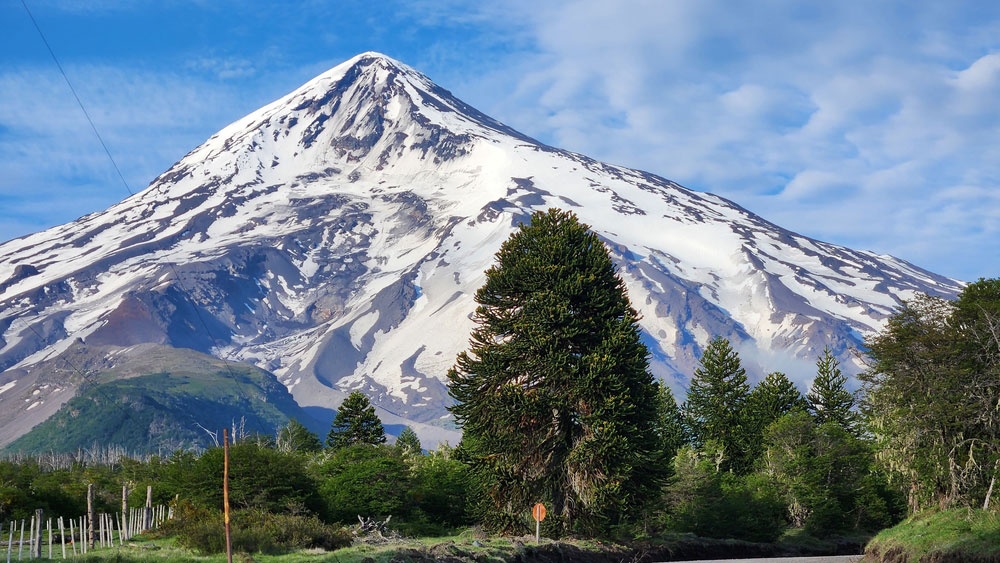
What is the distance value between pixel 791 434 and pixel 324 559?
60884 mm

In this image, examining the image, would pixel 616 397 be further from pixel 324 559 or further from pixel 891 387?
pixel 324 559

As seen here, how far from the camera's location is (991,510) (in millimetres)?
42031

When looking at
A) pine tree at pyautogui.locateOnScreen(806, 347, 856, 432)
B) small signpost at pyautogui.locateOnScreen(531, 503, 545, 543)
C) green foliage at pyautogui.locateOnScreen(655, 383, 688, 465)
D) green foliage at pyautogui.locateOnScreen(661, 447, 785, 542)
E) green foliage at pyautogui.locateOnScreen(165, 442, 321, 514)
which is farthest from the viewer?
pine tree at pyautogui.locateOnScreen(806, 347, 856, 432)

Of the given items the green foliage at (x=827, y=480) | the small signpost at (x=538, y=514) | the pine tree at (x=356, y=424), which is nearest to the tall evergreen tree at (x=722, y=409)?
the green foliage at (x=827, y=480)

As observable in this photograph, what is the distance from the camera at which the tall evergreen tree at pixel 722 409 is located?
322 ft

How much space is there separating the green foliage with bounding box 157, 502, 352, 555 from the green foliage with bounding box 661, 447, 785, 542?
3121 cm

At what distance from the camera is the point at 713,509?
7412 centimetres

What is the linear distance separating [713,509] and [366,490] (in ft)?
88.1

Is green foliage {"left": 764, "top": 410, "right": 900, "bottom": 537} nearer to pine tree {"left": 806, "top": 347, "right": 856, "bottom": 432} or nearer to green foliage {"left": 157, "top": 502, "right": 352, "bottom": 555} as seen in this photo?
pine tree {"left": 806, "top": 347, "right": 856, "bottom": 432}

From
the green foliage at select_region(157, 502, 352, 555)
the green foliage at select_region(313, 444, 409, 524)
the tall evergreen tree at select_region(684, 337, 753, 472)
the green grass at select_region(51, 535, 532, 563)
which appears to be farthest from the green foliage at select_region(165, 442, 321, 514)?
the tall evergreen tree at select_region(684, 337, 753, 472)

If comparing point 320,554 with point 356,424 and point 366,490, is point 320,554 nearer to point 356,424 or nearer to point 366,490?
point 366,490

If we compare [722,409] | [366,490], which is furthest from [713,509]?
[366,490]

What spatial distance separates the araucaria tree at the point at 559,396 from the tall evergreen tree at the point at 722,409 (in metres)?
48.7

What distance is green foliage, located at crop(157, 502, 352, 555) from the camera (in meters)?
39.6
